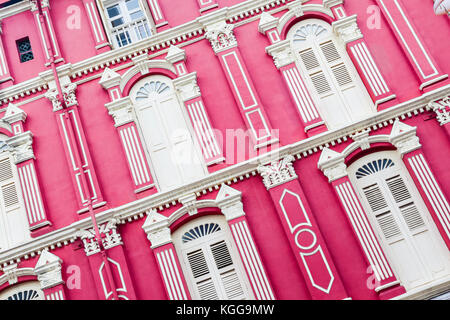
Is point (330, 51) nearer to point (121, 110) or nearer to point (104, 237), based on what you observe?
point (121, 110)

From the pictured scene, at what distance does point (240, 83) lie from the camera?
1135 cm

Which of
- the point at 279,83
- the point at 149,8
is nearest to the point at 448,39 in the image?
the point at 279,83

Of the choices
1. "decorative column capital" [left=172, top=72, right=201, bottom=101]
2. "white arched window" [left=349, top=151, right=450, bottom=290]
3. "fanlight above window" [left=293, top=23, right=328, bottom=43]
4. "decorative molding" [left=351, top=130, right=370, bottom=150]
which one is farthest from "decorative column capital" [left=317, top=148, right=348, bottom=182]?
"decorative column capital" [left=172, top=72, right=201, bottom=101]

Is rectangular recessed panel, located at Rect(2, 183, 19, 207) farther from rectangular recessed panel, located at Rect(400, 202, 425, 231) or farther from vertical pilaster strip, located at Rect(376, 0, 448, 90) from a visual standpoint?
vertical pilaster strip, located at Rect(376, 0, 448, 90)

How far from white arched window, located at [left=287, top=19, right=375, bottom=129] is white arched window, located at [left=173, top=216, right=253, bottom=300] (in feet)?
10.8

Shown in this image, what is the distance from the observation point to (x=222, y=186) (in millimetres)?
10570

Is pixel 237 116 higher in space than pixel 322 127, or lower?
higher

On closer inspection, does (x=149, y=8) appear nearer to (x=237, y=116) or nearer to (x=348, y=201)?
(x=237, y=116)

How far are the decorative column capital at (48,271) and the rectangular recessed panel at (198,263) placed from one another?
256 centimetres

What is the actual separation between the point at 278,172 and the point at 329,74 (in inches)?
105

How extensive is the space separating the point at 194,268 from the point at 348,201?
3.30 meters

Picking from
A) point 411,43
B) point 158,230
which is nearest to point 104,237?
point 158,230
